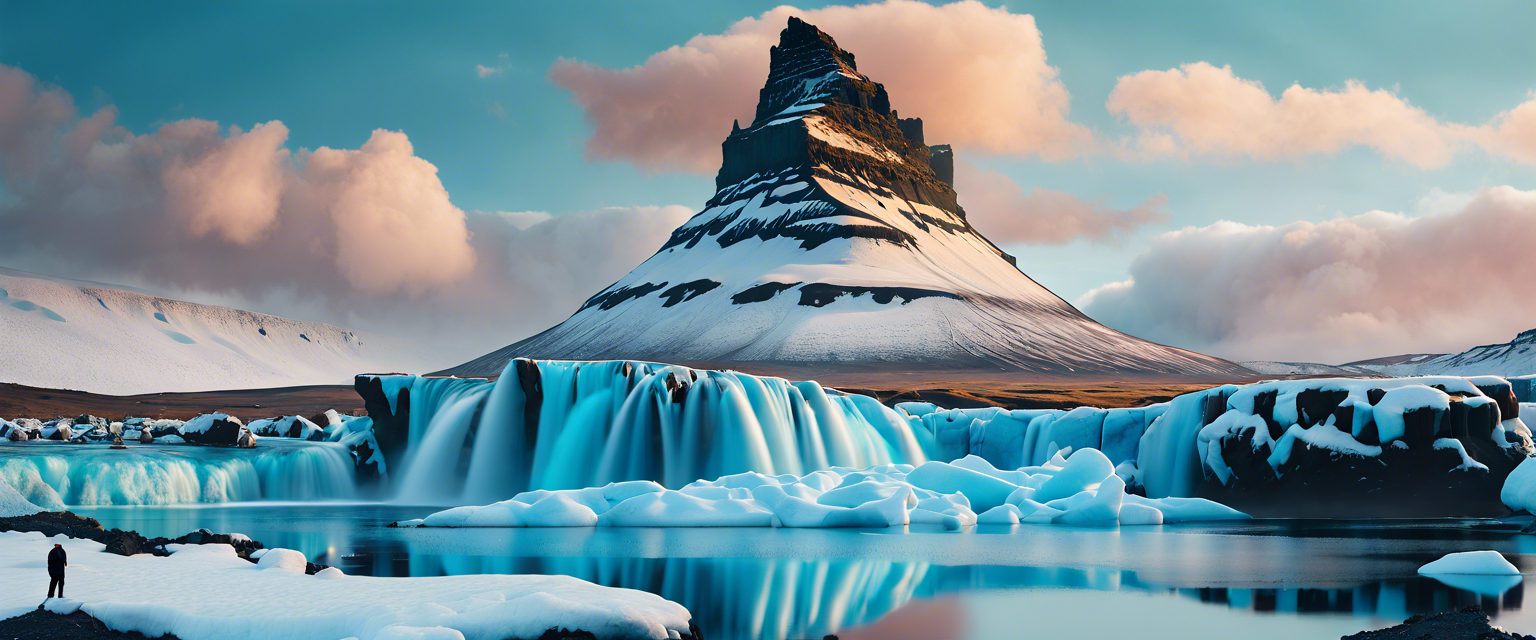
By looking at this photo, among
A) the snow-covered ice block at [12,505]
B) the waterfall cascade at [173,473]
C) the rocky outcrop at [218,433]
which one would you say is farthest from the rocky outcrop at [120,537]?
the rocky outcrop at [218,433]

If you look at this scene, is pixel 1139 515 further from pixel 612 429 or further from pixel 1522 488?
pixel 612 429

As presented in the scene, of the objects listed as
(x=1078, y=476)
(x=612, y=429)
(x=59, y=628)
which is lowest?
(x=59, y=628)

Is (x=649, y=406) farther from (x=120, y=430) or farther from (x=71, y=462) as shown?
(x=120, y=430)

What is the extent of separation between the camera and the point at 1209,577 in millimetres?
16828

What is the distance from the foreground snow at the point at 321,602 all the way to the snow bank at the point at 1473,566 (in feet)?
44.8

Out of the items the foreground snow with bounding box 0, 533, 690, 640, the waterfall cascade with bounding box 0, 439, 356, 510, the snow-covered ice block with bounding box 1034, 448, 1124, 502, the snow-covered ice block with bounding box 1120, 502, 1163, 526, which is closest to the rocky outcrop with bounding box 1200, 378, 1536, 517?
the snow-covered ice block with bounding box 1120, 502, 1163, 526

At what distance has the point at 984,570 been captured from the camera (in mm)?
17359

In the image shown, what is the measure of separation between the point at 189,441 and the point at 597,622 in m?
40.4

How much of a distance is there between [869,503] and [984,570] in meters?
9.50

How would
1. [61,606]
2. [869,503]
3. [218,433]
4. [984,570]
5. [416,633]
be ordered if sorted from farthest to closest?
[218,433] < [869,503] < [984,570] < [61,606] < [416,633]

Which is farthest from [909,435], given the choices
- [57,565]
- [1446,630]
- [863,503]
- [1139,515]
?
[57,565]

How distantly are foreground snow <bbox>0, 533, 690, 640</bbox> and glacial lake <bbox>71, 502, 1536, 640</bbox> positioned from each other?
162cm

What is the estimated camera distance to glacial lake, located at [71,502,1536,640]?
1266 centimetres

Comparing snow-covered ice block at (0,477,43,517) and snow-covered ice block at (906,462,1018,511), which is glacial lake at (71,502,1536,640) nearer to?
snow-covered ice block at (0,477,43,517)
